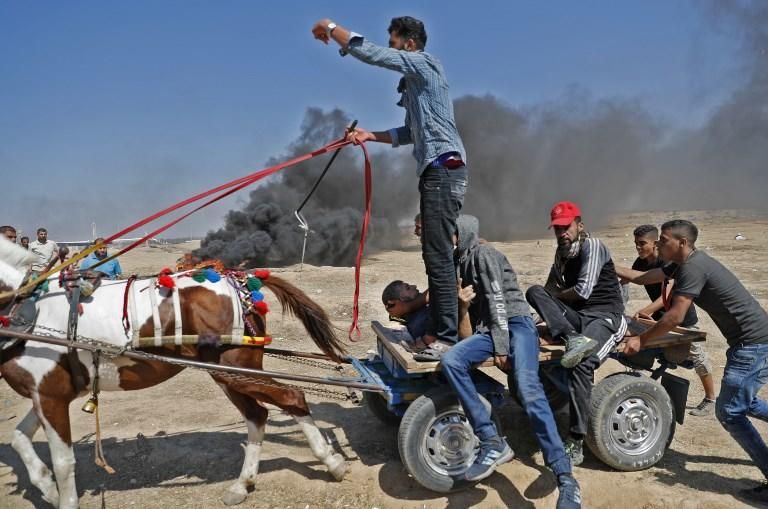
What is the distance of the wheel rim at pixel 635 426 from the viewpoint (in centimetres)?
451

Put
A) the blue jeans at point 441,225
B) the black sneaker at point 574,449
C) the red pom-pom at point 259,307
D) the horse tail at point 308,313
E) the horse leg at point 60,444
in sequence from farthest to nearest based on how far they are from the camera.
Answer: the horse tail at point 308,313 → the red pom-pom at point 259,307 → the black sneaker at point 574,449 → the blue jeans at point 441,225 → the horse leg at point 60,444

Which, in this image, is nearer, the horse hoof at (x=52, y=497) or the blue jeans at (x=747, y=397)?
the blue jeans at (x=747, y=397)

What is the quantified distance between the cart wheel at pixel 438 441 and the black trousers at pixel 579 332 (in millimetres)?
644

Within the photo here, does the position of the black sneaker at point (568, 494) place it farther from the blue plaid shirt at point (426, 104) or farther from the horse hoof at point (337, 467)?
the blue plaid shirt at point (426, 104)

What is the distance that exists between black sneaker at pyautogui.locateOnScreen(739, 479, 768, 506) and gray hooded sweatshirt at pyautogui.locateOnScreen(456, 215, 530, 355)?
207 cm

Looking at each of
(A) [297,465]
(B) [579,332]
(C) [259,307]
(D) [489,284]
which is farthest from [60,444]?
(B) [579,332]

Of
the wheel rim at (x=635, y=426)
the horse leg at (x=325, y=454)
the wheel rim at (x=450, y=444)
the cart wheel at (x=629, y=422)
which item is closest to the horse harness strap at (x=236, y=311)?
the horse leg at (x=325, y=454)

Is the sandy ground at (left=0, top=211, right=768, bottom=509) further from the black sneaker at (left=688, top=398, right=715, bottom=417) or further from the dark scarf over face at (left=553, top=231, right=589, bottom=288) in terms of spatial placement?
the dark scarf over face at (left=553, top=231, right=589, bottom=288)

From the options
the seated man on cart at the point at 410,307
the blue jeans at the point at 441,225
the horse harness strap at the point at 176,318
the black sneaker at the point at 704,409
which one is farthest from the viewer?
the black sneaker at the point at 704,409

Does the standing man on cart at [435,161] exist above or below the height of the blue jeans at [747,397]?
above

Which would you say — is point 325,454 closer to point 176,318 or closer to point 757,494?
point 176,318

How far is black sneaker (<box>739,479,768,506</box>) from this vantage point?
13.4 feet

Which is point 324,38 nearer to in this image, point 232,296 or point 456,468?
point 232,296

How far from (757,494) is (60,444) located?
5.13 meters
